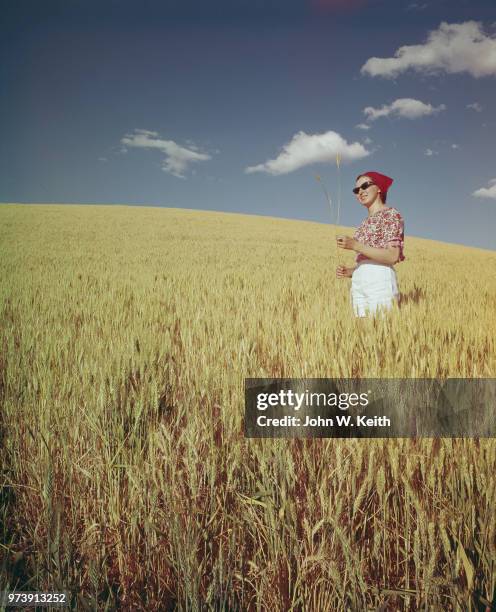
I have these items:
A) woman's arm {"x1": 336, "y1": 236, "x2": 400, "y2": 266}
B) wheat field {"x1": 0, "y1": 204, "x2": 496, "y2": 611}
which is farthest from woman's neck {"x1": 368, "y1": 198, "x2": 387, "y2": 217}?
wheat field {"x1": 0, "y1": 204, "x2": 496, "y2": 611}

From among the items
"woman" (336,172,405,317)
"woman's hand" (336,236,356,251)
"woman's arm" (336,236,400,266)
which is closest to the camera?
"woman's hand" (336,236,356,251)

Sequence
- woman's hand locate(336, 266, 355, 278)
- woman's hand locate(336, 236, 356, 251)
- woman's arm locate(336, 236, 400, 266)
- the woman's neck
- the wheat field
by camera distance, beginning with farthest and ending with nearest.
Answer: woman's hand locate(336, 266, 355, 278)
the woman's neck
woman's arm locate(336, 236, 400, 266)
woman's hand locate(336, 236, 356, 251)
the wheat field

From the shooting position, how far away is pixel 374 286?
3082 millimetres

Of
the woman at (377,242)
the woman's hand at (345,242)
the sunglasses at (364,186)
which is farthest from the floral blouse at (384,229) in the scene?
the woman's hand at (345,242)

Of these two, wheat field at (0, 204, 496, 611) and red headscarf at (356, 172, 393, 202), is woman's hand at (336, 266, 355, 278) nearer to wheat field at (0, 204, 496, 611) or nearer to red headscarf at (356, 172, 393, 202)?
red headscarf at (356, 172, 393, 202)

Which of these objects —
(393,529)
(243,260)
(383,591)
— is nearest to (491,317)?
(393,529)

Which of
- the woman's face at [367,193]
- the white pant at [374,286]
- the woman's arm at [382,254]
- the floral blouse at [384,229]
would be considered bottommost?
the white pant at [374,286]

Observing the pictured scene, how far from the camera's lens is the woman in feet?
9.71

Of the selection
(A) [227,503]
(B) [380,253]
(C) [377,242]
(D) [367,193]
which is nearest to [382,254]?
(B) [380,253]

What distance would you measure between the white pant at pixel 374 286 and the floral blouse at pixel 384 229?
17cm

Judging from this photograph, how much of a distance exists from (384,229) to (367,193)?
0.34 metres

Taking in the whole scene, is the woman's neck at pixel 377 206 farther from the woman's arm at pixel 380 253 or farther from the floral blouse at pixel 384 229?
the woman's arm at pixel 380 253

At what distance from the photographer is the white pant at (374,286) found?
120 inches

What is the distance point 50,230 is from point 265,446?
58.5 feet
